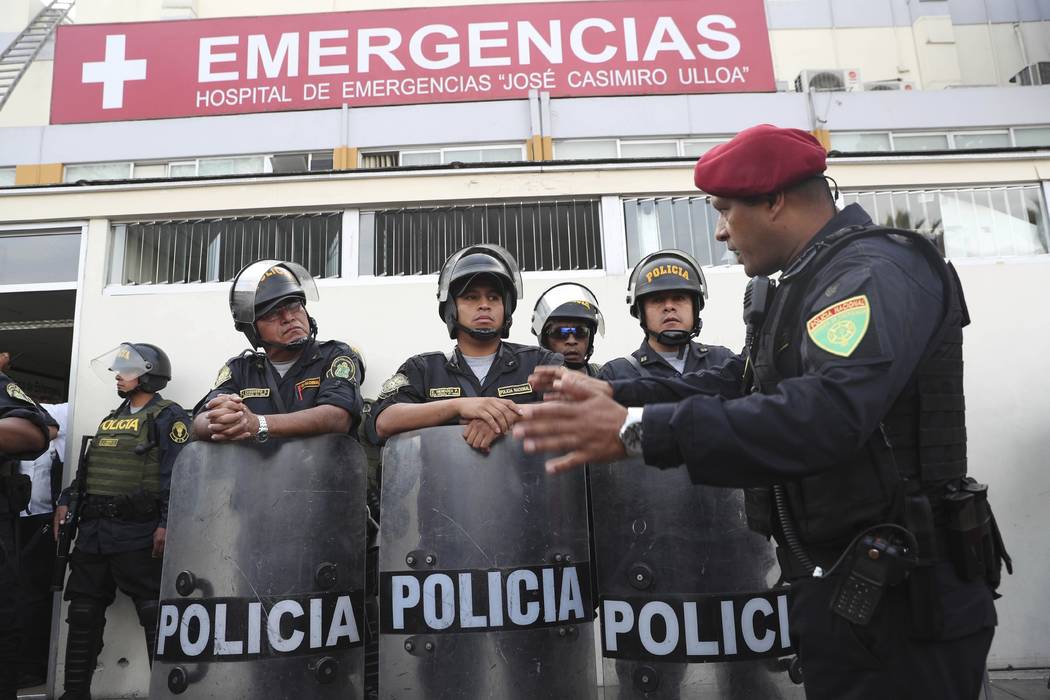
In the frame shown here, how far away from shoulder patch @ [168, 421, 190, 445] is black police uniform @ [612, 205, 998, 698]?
387cm

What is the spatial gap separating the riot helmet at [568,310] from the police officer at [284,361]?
139 cm

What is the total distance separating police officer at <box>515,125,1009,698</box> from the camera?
125cm

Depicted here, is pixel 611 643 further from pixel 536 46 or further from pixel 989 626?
pixel 536 46

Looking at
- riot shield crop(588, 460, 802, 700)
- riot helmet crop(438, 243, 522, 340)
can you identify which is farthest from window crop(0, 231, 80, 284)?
riot shield crop(588, 460, 802, 700)

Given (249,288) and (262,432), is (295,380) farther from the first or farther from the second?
(262,432)

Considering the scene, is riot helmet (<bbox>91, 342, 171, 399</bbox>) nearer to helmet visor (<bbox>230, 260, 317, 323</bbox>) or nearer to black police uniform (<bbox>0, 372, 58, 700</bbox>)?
black police uniform (<bbox>0, 372, 58, 700</bbox>)

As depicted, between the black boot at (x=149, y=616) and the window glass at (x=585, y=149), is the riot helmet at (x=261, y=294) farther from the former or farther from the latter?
the window glass at (x=585, y=149)

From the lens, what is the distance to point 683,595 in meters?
2.15

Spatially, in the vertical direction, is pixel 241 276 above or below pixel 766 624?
above

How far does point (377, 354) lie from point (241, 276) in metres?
1.82

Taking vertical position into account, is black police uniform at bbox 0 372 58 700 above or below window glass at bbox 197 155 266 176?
below

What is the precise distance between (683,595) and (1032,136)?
12328mm

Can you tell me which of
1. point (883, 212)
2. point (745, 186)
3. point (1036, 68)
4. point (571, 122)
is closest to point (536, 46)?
point (571, 122)

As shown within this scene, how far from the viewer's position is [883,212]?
5145mm
